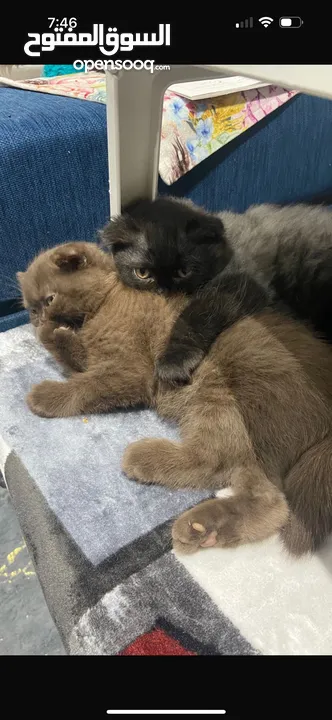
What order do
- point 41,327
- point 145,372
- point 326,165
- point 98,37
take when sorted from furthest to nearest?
point 326,165
point 41,327
point 145,372
point 98,37

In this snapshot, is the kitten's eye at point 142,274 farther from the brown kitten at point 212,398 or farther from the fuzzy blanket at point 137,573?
the fuzzy blanket at point 137,573

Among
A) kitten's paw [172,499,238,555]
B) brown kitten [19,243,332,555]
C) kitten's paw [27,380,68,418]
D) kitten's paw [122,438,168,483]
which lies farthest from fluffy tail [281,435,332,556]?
kitten's paw [27,380,68,418]

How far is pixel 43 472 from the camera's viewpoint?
3.76ft

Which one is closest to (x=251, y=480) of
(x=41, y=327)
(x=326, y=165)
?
(x=41, y=327)

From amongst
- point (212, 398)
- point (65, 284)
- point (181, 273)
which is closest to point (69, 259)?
point (65, 284)

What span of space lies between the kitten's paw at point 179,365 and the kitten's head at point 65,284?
29cm

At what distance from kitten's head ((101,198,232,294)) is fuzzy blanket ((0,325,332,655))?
0.45m

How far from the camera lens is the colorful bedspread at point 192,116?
67.2 inches

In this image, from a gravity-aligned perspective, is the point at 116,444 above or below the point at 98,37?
below

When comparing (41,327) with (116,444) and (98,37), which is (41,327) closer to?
(116,444)

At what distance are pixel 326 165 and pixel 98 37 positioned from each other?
1712 millimetres

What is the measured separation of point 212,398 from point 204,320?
222mm

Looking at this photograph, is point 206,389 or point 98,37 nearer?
point 98,37

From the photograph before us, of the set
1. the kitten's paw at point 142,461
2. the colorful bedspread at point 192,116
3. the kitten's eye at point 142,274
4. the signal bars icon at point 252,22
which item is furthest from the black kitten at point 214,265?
the signal bars icon at point 252,22
